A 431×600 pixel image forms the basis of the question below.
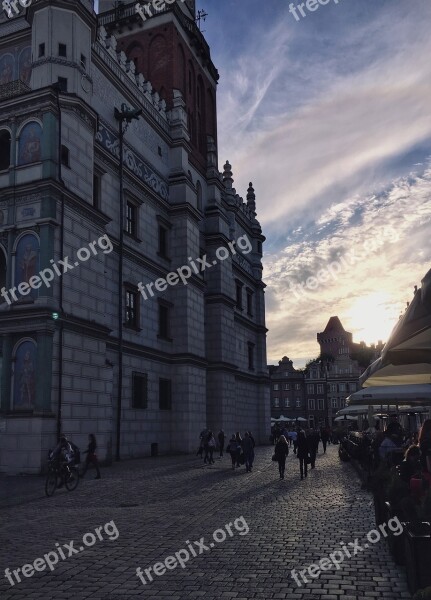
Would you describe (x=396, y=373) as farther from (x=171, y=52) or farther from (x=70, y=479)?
(x=171, y=52)

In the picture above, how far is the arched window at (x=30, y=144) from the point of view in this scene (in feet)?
77.8

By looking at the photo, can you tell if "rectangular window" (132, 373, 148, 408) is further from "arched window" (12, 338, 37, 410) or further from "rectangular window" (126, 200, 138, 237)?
"arched window" (12, 338, 37, 410)

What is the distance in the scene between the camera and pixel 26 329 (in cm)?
2206

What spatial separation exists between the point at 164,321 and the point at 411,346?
27266 mm

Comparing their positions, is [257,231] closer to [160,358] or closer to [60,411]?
[160,358]

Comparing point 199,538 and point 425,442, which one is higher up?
point 425,442

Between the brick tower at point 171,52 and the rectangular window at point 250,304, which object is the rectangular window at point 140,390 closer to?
the brick tower at point 171,52

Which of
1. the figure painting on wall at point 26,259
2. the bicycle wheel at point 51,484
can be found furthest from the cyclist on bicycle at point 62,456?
the figure painting on wall at point 26,259

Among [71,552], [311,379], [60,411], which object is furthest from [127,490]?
A: [311,379]

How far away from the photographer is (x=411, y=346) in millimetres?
8203

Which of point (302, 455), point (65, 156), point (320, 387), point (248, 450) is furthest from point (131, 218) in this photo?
point (320, 387)

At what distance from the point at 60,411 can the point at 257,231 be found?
3574cm

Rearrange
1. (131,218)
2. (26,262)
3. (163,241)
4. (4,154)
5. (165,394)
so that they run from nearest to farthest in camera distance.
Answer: (26,262), (4,154), (131,218), (165,394), (163,241)

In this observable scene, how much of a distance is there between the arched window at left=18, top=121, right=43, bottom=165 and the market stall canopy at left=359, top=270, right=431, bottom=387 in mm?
16712
